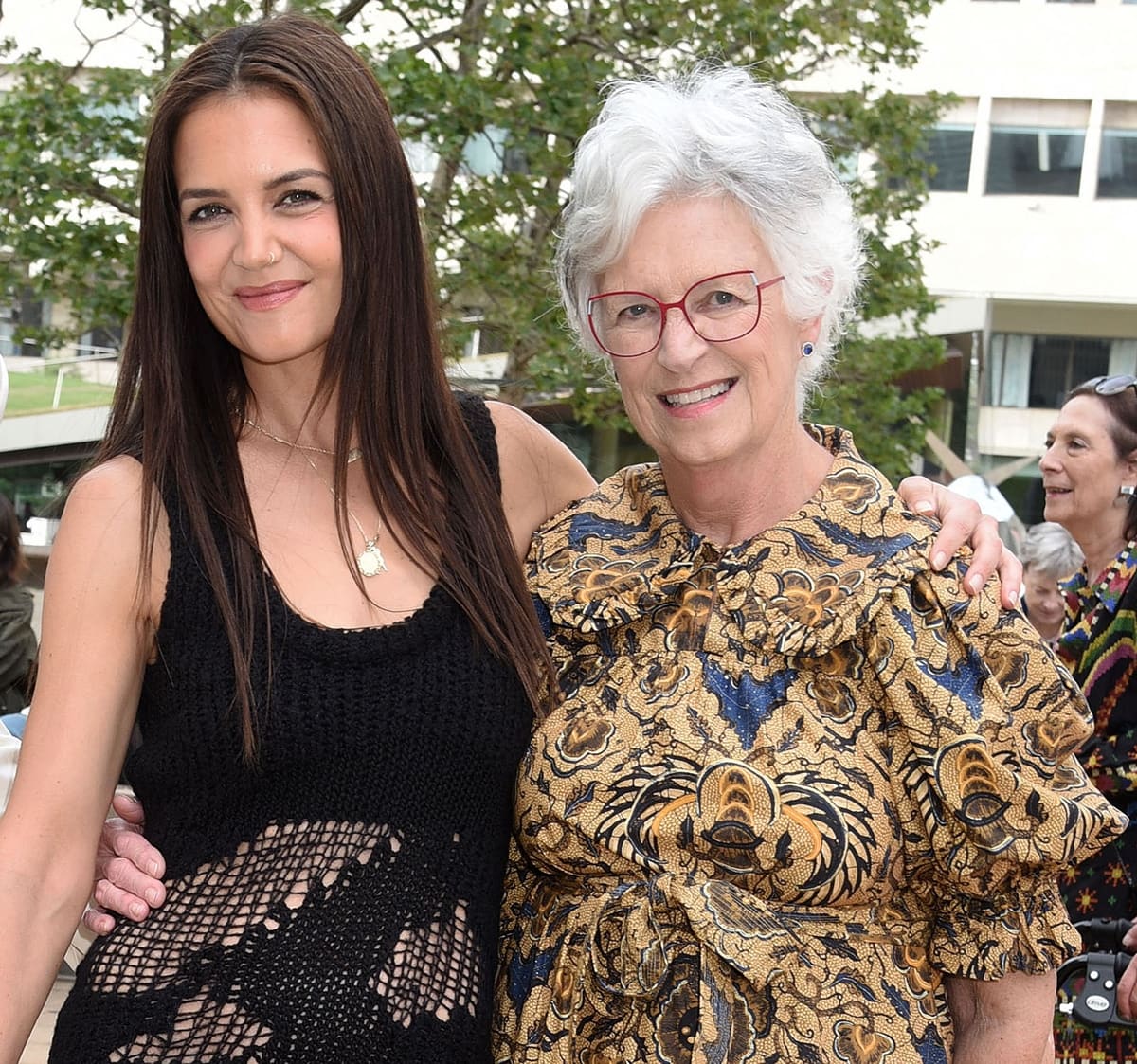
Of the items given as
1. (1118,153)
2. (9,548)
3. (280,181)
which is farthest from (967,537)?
(1118,153)

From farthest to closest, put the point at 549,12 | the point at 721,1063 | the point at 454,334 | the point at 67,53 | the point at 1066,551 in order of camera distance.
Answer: the point at 67,53
the point at 549,12
the point at 1066,551
the point at 454,334
the point at 721,1063

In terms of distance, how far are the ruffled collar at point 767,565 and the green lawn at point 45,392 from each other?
1369 centimetres

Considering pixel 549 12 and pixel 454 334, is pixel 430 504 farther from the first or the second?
pixel 549 12

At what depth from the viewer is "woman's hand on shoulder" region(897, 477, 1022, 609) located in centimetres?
225

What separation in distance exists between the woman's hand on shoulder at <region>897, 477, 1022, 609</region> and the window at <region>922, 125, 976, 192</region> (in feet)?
84.1

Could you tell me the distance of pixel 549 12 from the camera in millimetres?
8156

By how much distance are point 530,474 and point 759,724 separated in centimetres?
66

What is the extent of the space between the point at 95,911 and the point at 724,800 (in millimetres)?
898

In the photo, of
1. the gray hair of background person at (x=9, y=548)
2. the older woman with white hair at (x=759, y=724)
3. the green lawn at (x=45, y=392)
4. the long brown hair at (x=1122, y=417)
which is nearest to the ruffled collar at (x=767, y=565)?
the older woman with white hair at (x=759, y=724)

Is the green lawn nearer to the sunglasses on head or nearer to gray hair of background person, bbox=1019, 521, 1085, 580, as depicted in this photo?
gray hair of background person, bbox=1019, 521, 1085, 580

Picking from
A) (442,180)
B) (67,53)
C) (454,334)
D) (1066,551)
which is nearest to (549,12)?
(442,180)

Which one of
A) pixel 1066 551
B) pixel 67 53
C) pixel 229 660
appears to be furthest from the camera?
pixel 67 53

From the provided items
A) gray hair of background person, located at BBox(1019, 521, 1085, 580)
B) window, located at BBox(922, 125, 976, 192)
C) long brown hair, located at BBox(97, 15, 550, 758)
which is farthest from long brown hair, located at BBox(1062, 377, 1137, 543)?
window, located at BBox(922, 125, 976, 192)

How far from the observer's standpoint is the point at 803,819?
212 cm
